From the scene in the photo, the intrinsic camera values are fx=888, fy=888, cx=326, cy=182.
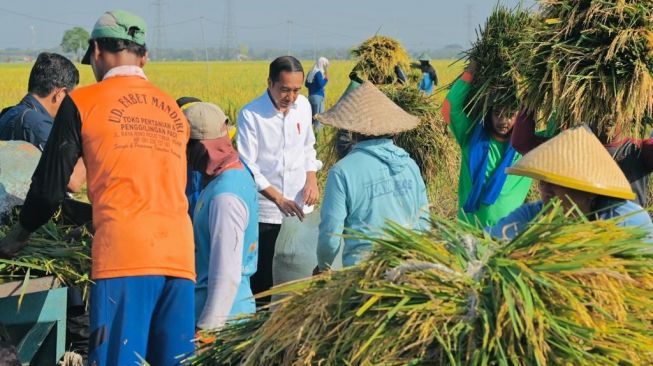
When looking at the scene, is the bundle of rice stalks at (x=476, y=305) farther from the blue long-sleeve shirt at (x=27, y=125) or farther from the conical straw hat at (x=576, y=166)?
the blue long-sleeve shirt at (x=27, y=125)

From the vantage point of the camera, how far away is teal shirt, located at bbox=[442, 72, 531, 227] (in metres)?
4.88

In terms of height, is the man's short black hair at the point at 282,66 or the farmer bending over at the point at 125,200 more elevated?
the man's short black hair at the point at 282,66

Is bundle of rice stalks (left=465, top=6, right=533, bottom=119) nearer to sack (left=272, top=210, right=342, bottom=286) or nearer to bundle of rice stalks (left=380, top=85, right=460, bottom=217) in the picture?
sack (left=272, top=210, right=342, bottom=286)

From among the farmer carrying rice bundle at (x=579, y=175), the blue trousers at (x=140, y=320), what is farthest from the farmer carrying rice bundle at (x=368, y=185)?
the farmer carrying rice bundle at (x=579, y=175)

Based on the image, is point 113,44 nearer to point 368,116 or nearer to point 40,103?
point 368,116

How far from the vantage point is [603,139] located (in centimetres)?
416

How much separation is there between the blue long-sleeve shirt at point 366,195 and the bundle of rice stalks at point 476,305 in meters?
1.72

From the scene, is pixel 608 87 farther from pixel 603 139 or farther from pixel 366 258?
pixel 366 258

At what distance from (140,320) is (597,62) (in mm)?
2171

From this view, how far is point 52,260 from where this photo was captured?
380cm

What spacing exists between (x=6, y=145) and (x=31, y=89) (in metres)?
1.07

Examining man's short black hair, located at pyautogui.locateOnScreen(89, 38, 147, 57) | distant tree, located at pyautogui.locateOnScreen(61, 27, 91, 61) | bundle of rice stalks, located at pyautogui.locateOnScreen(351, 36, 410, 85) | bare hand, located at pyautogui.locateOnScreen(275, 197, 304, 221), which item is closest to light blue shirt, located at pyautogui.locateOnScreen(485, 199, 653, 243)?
man's short black hair, located at pyautogui.locateOnScreen(89, 38, 147, 57)

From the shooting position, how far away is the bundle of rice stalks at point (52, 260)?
3701mm

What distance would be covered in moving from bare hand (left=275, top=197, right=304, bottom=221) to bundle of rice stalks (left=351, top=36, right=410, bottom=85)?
2428 millimetres
